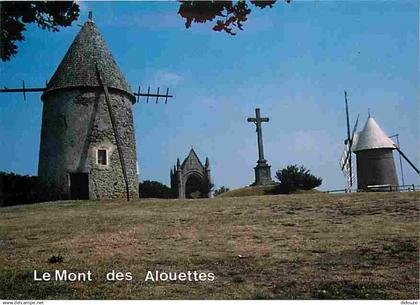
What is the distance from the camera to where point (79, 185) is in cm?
1249

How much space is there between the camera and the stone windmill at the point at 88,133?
12.0 metres

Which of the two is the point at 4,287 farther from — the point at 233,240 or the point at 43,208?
the point at 43,208

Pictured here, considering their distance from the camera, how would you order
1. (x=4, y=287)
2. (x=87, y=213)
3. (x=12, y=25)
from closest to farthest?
(x=4, y=287), (x=12, y=25), (x=87, y=213)

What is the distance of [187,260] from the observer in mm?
6215

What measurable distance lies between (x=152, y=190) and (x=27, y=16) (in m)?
6.97

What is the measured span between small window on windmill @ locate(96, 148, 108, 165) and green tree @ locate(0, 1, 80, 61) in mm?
6623

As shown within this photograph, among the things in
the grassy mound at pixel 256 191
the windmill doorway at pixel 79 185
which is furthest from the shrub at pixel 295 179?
the windmill doorway at pixel 79 185

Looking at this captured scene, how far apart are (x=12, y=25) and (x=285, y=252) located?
171 inches

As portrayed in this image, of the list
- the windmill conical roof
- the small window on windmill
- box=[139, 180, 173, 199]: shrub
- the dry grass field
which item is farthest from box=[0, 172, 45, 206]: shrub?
the windmill conical roof

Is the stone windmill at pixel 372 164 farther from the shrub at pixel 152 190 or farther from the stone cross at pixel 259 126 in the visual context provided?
the stone cross at pixel 259 126

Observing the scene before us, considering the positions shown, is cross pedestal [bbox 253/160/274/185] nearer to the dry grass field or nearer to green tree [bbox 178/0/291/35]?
the dry grass field

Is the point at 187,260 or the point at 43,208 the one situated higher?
the point at 43,208

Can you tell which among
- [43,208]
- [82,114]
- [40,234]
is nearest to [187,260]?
[40,234]

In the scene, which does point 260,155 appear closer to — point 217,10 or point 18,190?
point 217,10
